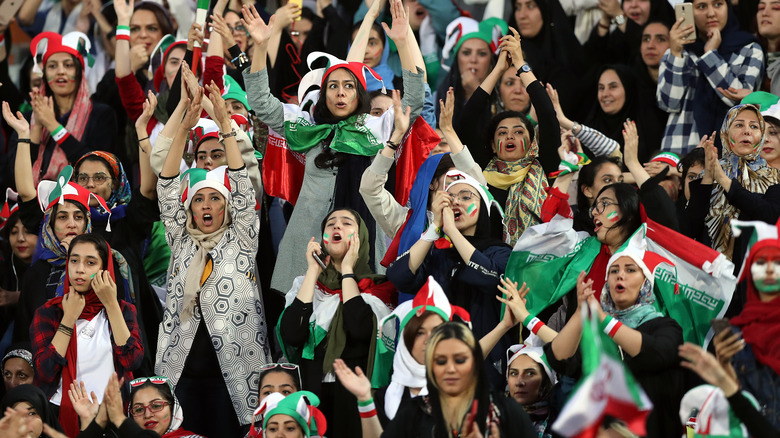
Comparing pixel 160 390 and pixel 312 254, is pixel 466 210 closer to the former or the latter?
pixel 312 254

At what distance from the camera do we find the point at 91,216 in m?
7.50

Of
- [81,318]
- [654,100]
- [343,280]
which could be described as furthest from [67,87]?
[654,100]

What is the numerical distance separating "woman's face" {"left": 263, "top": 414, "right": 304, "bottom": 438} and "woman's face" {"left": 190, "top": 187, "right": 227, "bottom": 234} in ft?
4.70

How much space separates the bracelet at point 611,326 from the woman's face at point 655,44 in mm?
3605

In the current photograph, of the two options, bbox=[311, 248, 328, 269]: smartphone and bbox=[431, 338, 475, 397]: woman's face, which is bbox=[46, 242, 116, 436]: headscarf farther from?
bbox=[431, 338, 475, 397]: woman's face

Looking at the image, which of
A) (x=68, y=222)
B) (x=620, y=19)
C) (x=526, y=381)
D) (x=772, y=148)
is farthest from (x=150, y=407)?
(x=620, y=19)

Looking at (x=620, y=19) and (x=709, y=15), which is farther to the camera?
(x=620, y=19)

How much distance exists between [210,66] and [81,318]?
86.9 inches

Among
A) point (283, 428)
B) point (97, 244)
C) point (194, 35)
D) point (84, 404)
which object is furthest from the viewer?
point (194, 35)

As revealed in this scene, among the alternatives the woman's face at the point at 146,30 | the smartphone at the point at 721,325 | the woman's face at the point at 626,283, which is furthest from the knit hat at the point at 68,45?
the smartphone at the point at 721,325

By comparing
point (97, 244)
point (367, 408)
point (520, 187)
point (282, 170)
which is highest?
point (282, 170)

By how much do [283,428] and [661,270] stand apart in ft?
6.76

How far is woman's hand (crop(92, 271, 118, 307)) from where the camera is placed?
6.64 meters

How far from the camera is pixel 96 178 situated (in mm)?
7777
